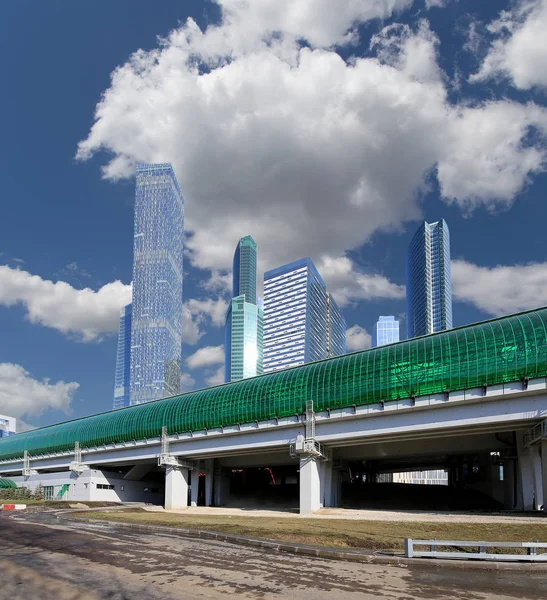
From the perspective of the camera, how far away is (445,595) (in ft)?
58.4

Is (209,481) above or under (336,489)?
under

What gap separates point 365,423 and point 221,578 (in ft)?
145

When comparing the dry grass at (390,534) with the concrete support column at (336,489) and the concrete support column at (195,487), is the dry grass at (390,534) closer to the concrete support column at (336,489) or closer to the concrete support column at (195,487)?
Answer: the concrete support column at (336,489)

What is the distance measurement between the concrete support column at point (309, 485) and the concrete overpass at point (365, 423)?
116 mm

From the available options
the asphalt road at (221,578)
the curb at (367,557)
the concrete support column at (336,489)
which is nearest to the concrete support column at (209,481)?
the concrete support column at (336,489)

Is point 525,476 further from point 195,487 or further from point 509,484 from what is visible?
point 195,487

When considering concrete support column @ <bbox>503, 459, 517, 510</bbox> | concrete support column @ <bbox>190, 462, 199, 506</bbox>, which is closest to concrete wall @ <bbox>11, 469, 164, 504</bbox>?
concrete support column @ <bbox>190, 462, 199, 506</bbox>

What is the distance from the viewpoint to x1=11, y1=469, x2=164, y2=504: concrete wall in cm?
10062

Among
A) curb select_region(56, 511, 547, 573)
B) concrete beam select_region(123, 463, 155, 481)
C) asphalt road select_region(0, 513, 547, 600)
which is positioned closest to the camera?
asphalt road select_region(0, 513, 547, 600)

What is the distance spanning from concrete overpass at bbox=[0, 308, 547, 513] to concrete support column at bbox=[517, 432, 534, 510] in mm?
115

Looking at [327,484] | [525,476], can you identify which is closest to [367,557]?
[525,476]

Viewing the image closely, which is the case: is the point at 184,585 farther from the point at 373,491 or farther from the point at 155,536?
the point at 373,491

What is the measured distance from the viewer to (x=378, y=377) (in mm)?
62844

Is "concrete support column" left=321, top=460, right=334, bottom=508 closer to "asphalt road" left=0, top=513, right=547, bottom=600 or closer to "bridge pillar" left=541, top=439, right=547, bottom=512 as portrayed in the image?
"bridge pillar" left=541, top=439, right=547, bottom=512
